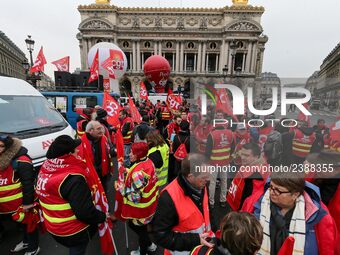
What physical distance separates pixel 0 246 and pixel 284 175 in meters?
3.97

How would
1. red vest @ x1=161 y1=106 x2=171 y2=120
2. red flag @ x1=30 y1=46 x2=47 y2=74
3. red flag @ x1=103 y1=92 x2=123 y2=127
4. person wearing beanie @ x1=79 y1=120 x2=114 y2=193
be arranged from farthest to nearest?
red flag @ x1=30 y1=46 x2=47 y2=74 → red vest @ x1=161 y1=106 x2=171 y2=120 → red flag @ x1=103 y1=92 x2=123 y2=127 → person wearing beanie @ x1=79 y1=120 x2=114 y2=193

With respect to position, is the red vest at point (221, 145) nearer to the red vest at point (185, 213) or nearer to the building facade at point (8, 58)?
the red vest at point (185, 213)

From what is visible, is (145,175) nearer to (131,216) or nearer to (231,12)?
(131,216)

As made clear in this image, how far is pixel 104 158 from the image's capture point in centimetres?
365

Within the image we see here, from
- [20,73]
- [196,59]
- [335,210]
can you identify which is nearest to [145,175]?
[335,210]

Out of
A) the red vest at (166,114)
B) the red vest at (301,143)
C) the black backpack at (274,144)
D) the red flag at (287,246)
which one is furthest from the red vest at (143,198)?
the red vest at (166,114)

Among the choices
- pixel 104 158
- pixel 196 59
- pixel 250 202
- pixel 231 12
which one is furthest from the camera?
pixel 196 59

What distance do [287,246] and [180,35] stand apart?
54.3 m

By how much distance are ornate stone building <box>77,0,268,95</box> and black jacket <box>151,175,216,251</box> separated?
46.7 m

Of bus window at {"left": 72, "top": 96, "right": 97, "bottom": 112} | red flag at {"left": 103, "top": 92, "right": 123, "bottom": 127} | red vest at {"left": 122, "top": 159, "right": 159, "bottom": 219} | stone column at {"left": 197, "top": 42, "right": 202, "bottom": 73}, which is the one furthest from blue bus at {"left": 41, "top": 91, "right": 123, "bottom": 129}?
stone column at {"left": 197, "top": 42, "right": 202, "bottom": 73}

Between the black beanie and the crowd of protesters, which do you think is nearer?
the crowd of protesters

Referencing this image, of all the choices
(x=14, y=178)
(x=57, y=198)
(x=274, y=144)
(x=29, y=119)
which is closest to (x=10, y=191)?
(x=14, y=178)

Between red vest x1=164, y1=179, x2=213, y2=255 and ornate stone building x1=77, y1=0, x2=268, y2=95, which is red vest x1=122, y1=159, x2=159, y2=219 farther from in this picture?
ornate stone building x1=77, y1=0, x2=268, y2=95

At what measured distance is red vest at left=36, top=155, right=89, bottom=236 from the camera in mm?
2037
